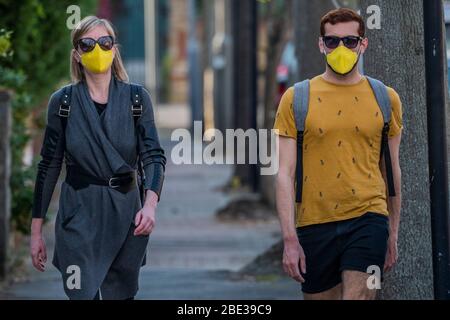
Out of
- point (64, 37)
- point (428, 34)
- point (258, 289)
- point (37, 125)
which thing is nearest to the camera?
point (428, 34)

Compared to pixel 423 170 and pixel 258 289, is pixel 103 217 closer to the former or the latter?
pixel 423 170

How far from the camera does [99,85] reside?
6605 millimetres

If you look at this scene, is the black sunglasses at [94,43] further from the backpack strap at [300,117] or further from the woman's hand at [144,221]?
the backpack strap at [300,117]

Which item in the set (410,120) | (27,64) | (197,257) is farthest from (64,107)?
(27,64)

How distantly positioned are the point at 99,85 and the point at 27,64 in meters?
10.2

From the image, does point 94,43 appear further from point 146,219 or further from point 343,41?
point 343,41

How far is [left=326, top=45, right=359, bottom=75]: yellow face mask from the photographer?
622cm

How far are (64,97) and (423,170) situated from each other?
231 cm

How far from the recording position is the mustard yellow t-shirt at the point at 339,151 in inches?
244

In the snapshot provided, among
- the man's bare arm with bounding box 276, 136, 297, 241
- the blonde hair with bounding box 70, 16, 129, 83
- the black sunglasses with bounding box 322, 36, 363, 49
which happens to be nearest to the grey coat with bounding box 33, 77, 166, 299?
the blonde hair with bounding box 70, 16, 129, 83

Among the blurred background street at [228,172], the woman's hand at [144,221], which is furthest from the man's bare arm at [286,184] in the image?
the blurred background street at [228,172]

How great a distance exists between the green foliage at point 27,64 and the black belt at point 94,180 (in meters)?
3.07

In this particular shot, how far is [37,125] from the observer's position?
14.9 m
